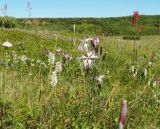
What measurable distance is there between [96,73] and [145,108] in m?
1.24

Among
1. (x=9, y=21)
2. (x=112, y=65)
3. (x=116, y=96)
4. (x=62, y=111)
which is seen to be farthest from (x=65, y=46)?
(x=9, y=21)

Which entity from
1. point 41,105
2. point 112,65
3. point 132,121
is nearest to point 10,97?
point 41,105

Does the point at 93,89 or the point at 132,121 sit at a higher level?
the point at 93,89

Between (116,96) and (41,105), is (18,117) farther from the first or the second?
(116,96)

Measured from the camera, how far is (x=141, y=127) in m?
5.91

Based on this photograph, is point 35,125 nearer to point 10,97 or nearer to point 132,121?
point 10,97

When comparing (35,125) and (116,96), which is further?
(116,96)

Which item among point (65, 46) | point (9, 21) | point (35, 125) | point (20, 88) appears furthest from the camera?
point (9, 21)

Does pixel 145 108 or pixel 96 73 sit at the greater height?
pixel 96 73

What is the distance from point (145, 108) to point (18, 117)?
7.47ft

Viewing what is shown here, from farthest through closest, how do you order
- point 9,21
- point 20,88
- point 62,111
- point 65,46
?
point 9,21
point 65,46
point 20,88
point 62,111

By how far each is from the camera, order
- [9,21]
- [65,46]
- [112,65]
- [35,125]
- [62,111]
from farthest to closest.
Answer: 1. [9,21]
2. [65,46]
3. [112,65]
4. [62,111]
5. [35,125]

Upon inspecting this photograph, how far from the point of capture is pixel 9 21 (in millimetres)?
36750

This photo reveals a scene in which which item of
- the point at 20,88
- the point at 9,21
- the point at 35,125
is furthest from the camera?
the point at 9,21
